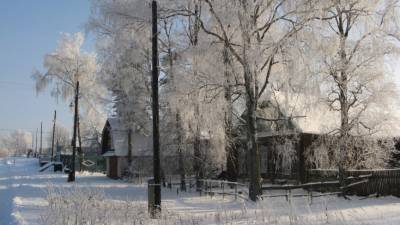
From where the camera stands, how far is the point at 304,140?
26.6 m

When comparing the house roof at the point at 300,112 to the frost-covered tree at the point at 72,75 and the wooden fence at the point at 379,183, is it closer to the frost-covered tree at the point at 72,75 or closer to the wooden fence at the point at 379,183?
the wooden fence at the point at 379,183

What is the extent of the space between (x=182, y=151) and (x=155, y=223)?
16157mm

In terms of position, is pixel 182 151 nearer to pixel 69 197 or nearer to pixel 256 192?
pixel 256 192

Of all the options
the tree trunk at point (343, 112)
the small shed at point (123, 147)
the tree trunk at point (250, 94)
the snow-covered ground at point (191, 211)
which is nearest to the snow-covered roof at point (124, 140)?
the small shed at point (123, 147)

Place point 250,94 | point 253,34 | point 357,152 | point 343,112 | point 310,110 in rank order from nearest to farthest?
1. point 253,34
2. point 250,94
3. point 310,110
4. point 343,112
5. point 357,152

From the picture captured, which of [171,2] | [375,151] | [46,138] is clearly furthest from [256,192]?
[46,138]

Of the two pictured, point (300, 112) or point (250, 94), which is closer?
point (250, 94)

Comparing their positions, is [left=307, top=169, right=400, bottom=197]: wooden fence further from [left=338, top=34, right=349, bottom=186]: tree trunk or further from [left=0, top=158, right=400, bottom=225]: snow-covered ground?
[left=338, top=34, right=349, bottom=186]: tree trunk

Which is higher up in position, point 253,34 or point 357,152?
point 253,34

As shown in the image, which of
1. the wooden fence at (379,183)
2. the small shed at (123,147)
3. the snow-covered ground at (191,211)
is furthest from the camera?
the small shed at (123,147)

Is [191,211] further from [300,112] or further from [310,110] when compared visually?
Result: [310,110]

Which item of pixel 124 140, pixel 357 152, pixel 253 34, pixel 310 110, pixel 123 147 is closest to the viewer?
pixel 253 34

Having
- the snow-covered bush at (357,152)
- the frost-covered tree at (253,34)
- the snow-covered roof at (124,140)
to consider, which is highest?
the frost-covered tree at (253,34)

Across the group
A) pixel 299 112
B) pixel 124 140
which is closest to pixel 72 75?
pixel 124 140
